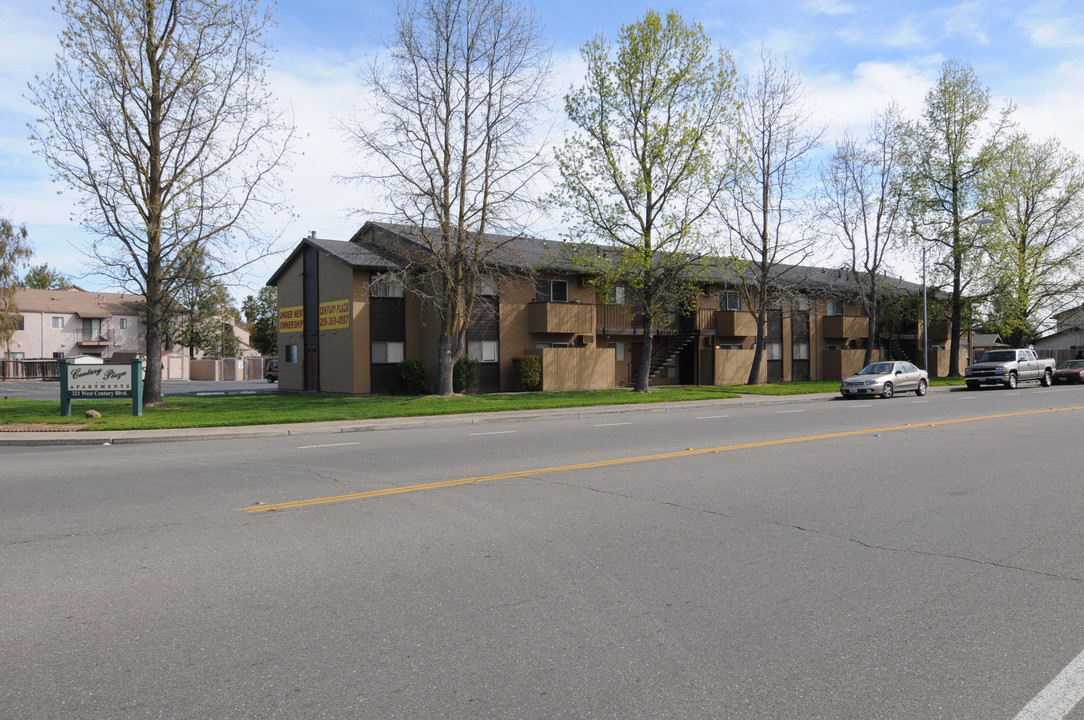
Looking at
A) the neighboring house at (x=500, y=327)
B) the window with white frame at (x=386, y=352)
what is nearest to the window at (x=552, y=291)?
the neighboring house at (x=500, y=327)

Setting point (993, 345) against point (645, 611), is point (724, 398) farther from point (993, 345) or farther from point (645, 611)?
point (993, 345)

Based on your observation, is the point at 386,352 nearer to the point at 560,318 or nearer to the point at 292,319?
the point at 292,319

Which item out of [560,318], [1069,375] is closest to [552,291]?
[560,318]

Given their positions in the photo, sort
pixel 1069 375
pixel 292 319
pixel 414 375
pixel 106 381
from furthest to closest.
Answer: pixel 1069 375 → pixel 292 319 → pixel 414 375 → pixel 106 381

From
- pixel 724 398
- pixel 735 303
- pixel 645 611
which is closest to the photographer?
pixel 645 611

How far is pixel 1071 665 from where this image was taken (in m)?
3.97

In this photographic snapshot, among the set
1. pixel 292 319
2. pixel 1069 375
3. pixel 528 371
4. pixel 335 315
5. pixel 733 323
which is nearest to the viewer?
pixel 335 315

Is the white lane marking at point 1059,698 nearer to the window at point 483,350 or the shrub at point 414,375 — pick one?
the shrub at point 414,375

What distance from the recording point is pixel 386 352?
3164cm

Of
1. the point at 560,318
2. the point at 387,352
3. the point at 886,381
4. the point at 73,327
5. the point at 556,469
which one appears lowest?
the point at 556,469

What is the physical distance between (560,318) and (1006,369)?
781 inches

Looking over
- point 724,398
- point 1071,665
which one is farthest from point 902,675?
point 724,398

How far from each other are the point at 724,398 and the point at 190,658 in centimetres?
2650

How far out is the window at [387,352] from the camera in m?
31.4
